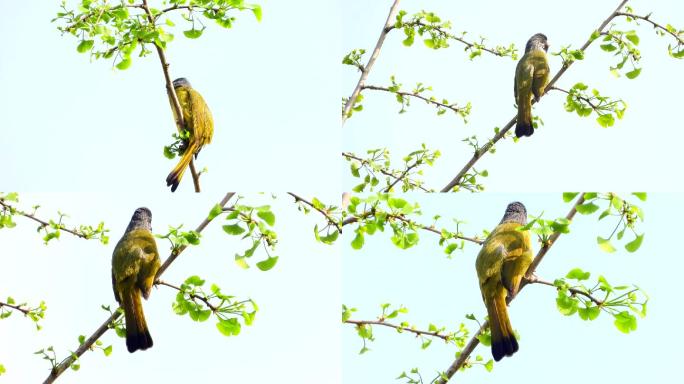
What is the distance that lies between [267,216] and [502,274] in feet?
4.07

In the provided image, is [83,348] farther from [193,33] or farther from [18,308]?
[193,33]

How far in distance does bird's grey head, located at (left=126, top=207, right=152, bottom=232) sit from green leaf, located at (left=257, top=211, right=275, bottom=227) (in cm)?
158

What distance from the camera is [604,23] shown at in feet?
11.5

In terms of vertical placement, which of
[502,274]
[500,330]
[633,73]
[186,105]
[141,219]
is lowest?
[500,330]

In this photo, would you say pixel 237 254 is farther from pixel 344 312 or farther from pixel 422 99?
pixel 422 99

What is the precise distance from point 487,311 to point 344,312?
620 millimetres

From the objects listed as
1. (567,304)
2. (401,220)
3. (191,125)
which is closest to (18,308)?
(191,125)

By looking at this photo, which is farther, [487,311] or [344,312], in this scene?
[344,312]

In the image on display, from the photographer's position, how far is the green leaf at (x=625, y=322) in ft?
8.16

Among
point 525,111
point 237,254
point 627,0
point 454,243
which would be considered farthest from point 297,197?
point 627,0

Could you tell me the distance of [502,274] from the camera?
3.21 meters

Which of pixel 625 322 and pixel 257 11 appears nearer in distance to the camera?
pixel 625 322

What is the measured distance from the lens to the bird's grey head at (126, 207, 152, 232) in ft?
12.7

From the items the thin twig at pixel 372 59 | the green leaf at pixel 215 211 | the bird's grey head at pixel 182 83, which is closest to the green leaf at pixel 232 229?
the green leaf at pixel 215 211
